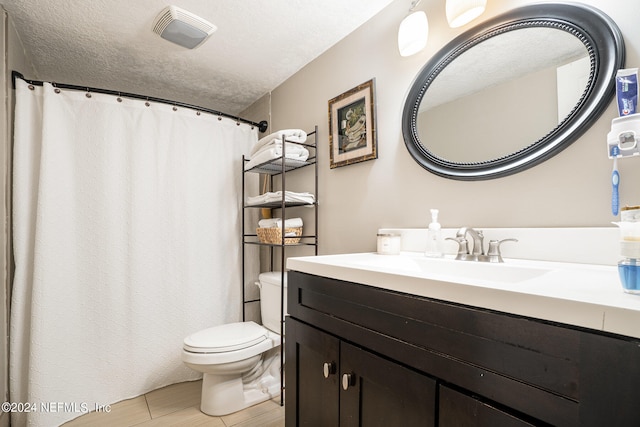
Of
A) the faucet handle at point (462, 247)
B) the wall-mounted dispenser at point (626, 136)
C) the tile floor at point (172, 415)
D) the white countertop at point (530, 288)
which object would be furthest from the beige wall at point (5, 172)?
the wall-mounted dispenser at point (626, 136)

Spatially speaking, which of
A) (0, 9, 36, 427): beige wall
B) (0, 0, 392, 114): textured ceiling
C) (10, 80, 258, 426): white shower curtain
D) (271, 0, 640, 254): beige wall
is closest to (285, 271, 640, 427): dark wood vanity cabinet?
(271, 0, 640, 254): beige wall

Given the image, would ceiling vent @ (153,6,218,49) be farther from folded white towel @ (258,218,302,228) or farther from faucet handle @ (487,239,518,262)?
faucet handle @ (487,239,518,262)

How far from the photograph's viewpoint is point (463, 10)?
1.06 m

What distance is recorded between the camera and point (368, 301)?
83cm

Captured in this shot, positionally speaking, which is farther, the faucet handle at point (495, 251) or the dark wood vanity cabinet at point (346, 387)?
the faucet handle at point (495, 251)

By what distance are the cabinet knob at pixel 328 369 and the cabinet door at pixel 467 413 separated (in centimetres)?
35

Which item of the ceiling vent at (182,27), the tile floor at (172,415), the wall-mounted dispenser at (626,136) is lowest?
the tile floor at (172,415)

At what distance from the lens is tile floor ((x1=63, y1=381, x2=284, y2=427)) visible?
1.55m

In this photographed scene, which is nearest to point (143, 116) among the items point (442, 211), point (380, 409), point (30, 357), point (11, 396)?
point (30, 357)

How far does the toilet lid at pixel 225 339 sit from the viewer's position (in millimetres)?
1533

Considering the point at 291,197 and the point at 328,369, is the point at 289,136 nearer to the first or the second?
the point at 291,197

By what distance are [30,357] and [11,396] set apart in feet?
0.71

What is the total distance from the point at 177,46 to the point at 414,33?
1.36m

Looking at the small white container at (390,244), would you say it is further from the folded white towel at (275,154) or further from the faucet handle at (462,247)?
the folded white towel at (275,154)
